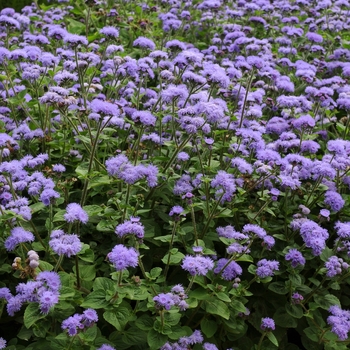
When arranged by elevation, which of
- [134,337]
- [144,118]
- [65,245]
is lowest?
[134,337]

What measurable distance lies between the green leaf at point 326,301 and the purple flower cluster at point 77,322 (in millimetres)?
1529

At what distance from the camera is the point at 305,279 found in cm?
338

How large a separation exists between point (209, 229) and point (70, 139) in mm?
1322

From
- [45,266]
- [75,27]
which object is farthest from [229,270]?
[75,27]

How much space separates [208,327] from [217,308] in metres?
0.19

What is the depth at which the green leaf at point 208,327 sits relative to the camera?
277 centimetres

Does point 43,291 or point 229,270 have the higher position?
point 43,291

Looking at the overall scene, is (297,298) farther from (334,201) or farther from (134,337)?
(134,337)

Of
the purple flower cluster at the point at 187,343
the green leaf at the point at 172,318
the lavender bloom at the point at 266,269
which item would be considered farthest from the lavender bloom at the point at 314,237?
the green leaf at the point at 172,318

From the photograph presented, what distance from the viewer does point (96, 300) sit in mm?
2443

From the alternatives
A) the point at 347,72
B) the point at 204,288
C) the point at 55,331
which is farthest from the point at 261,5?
the point at 55,331

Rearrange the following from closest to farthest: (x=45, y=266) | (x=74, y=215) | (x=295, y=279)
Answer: (x=74, y=215)
(x=45, y=266)
(x=295, y=279)

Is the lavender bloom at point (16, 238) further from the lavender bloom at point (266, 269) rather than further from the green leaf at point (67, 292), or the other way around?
the lavender bloom at point (266, 269)

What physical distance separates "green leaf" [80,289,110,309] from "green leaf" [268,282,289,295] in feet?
3.80
